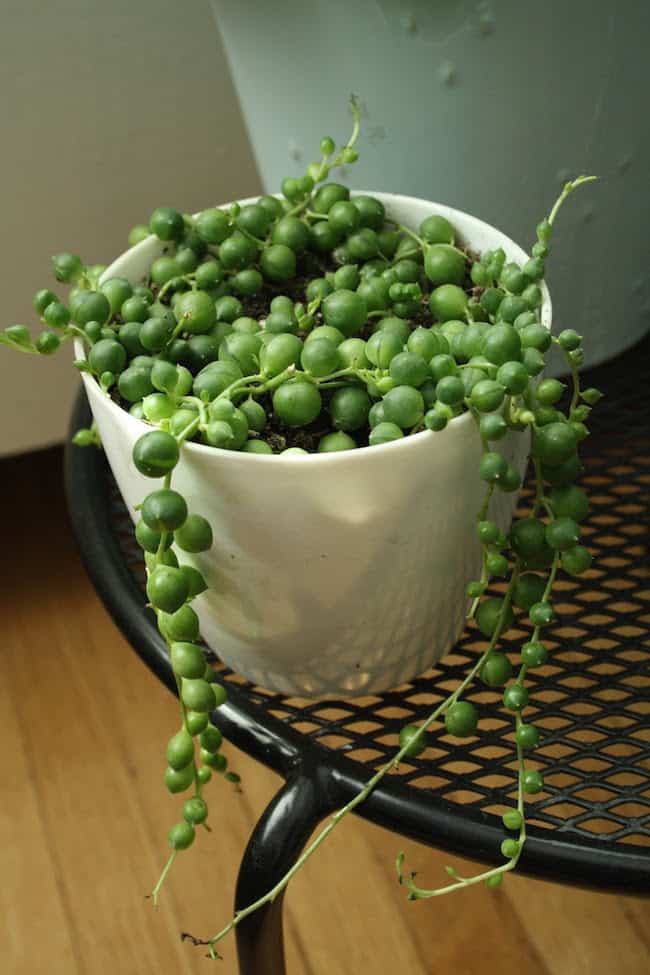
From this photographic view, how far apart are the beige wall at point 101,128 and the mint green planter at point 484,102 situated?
1.11ft

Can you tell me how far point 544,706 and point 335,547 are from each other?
0.43ft

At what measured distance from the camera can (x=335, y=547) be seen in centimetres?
39

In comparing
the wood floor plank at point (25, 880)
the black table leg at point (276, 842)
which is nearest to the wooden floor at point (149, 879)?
the wood floor plank at point (25, 880)

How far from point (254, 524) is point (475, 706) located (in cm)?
13

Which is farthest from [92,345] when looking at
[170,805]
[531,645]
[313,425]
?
[170,805]

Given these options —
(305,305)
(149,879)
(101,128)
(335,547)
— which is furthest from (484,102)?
(149,879)

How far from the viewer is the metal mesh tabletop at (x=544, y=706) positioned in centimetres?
40

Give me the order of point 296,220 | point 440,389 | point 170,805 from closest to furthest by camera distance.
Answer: point 440,389, point 296,220, point 170,805

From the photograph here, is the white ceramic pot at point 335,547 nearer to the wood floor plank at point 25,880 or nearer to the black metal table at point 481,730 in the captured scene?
the black metal table at point 481,730

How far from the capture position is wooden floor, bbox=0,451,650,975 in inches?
31.9

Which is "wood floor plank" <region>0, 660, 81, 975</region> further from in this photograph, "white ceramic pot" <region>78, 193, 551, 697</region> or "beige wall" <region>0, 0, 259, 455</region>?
"white ceramic pot" <region>78, 193, 551, 697</region>

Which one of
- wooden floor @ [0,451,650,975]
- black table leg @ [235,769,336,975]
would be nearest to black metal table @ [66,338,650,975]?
black table leg @ [235,769,336,975]

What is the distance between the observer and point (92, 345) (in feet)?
1.42

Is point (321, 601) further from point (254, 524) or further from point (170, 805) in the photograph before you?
point (170, 805)
